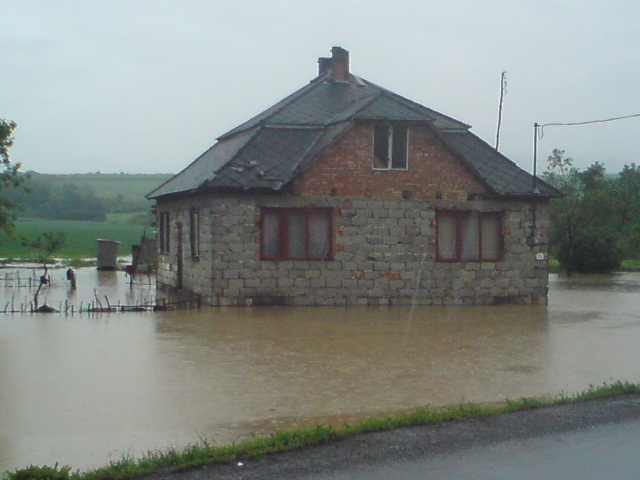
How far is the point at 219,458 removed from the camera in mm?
7078

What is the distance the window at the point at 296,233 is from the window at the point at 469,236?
3.27m

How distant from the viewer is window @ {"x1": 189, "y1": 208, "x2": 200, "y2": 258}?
23944 millimetres

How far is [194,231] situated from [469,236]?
309 inches

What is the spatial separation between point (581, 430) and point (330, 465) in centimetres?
272

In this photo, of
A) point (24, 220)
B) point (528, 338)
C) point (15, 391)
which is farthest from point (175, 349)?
point (24, 220)

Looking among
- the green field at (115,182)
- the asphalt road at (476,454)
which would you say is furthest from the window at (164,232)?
the green field at (115,182)

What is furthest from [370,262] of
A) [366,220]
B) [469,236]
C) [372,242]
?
[469,236]

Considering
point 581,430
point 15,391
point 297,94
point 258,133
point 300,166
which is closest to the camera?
point 581,430

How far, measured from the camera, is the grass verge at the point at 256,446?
667 cm

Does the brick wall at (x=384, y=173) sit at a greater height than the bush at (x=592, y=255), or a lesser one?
greater

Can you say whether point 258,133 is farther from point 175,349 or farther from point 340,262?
point 175,349

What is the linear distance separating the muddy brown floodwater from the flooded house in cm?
113

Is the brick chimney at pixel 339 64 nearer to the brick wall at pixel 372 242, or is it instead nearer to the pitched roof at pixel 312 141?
the pitched roof at pixel 312 141

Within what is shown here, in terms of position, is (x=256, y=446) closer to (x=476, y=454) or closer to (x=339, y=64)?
(x=476, y=454)
